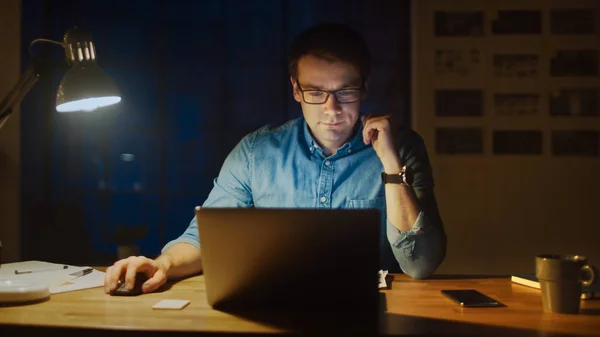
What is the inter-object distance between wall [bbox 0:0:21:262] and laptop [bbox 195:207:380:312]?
3.06m

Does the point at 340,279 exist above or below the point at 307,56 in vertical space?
below

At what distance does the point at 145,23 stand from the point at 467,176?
233 centimetres

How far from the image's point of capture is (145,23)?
3.92 metres

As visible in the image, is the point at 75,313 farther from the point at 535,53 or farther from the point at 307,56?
the point at 535,53

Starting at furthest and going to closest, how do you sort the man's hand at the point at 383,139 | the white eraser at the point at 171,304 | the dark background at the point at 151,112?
the dark background at the point at 151,112
the man's hand at the point at 383,139
the white eraser at the point at 171,304

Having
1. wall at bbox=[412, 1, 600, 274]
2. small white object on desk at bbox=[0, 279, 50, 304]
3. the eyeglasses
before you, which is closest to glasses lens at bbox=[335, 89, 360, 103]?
the eyeglasses

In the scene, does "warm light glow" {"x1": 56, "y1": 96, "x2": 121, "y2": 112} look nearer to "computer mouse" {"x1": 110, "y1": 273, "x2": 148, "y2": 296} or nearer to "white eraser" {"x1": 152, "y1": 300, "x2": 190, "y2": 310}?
A: "computer mouse" {"x1": 110, "y1": 273, "x2": 148, "y2": 296}

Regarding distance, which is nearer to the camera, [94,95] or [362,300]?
[362,300]

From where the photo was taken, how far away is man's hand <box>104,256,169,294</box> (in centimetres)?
129

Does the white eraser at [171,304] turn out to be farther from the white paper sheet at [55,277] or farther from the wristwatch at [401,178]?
the wristwatch at [401,178]

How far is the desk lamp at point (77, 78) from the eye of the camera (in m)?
1.46

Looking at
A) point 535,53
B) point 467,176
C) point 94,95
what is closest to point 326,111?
point 94,95

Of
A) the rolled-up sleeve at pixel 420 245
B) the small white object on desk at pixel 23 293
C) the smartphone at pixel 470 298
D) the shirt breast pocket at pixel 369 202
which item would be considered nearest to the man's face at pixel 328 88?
the shirt breast pocket at pixel 369 202

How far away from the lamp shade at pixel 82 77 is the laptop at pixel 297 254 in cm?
63
